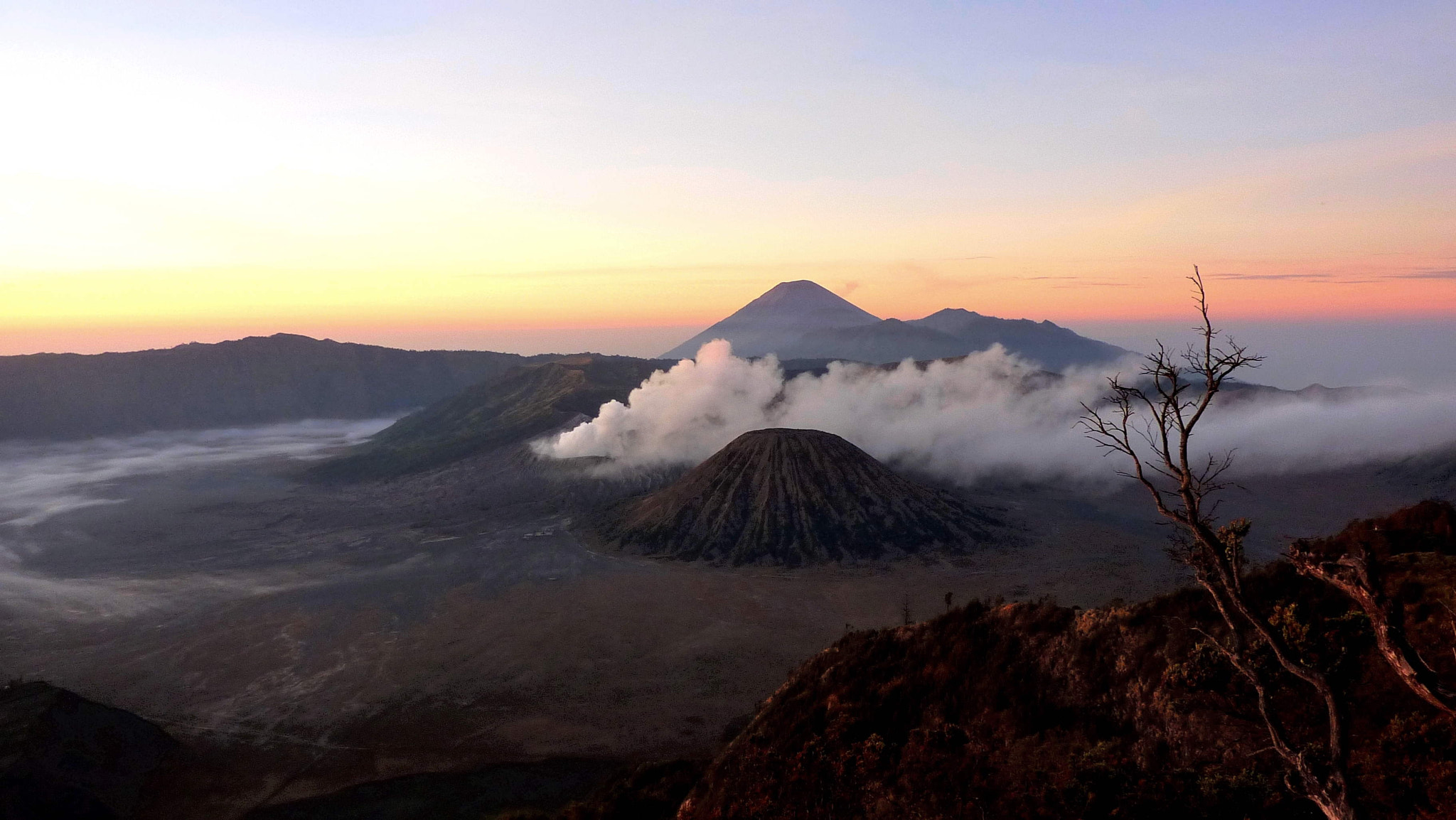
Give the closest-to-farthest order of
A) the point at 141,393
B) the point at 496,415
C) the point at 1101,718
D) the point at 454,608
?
the point at 1101,718 → the point at 454,608 → the point at 496,415 → the point at 141,393

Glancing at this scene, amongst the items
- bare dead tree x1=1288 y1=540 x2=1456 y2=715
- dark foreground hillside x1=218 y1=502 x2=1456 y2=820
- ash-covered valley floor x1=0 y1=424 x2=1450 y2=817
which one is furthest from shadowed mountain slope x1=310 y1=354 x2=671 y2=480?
bare dead tree x1=1288 y1=540 x2=1456 y2=715

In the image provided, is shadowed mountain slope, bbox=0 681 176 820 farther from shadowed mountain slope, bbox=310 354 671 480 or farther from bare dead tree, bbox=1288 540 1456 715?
shadowed mountain slope, bbox=310 354 671 480

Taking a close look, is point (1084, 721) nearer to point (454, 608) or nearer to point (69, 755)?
point (69, 755)

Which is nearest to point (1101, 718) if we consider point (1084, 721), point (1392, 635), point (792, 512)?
point (1084, 721)

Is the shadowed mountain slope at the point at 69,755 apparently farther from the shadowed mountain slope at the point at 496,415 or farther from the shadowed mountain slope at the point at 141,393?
A: the shadowed mountain slope at the point at 141,393

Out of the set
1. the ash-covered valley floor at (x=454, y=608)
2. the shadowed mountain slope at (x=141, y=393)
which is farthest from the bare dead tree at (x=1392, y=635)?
the shadowed mountain slope at (x=141, y=393)

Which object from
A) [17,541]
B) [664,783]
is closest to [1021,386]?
[664,783]

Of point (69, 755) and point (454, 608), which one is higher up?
point (69, 755)
